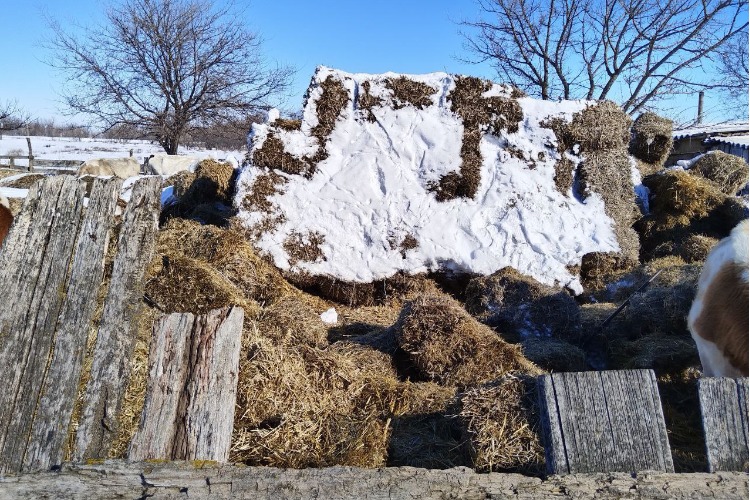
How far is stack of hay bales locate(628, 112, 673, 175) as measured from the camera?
10453 millimetres

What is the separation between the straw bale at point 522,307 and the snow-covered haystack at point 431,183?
67 cm

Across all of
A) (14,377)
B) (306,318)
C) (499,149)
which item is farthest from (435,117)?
(14,377)

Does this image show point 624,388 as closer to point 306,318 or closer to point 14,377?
point 14,377

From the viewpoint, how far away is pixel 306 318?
5148mm

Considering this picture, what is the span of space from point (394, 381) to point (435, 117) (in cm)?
424

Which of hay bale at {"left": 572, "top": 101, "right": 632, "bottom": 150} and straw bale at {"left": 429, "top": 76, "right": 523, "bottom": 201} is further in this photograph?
hay bale at {"left": 572, "top": 101, "right": 632, "bottom": 150}

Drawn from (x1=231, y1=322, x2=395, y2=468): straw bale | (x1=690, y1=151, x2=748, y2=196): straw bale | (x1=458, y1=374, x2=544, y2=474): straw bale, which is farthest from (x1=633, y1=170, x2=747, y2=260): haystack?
(x1=231, y1=322, x2=395, y2=468): straw bale

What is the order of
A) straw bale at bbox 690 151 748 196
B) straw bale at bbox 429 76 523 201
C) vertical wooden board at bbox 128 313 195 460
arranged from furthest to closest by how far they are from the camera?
straw bale at bbox 690 151 748 196 → straw bale at bbox 429 76 523 201 → vertical wooden board at bbox 128 313 195 460

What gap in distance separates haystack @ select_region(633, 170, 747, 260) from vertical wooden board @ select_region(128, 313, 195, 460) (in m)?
6.80

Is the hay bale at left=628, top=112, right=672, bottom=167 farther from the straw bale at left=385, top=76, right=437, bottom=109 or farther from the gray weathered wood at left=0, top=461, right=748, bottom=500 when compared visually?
the gray weathered wood at left=0, top=461, right=748, bottom=500

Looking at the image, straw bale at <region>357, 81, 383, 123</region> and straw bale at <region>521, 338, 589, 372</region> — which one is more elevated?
straw bale at <region>357, 81, 383, 123</region>

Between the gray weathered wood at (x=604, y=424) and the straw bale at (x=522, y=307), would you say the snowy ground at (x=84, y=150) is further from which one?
the gray weathered wood at (x=604, y=424)

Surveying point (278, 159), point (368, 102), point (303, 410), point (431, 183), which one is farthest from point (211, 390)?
point (368, 102)

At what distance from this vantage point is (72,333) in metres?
2.84
